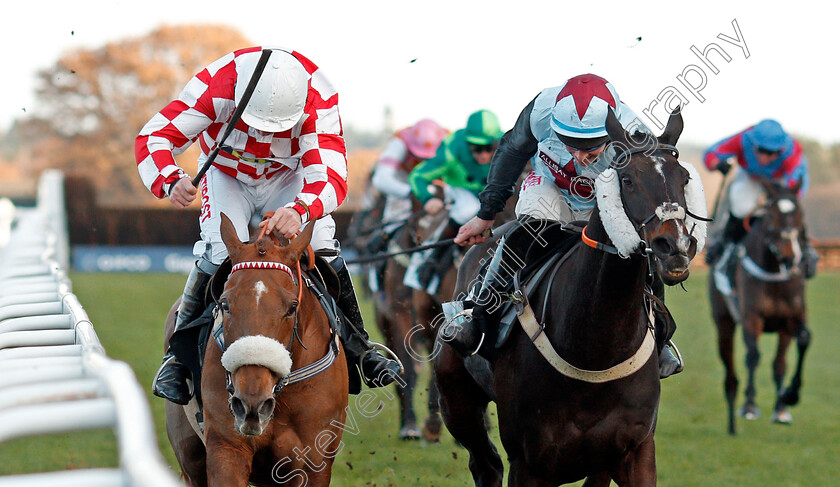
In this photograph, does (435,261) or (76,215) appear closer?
(435,261)

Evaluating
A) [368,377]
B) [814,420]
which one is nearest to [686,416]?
[814,420]

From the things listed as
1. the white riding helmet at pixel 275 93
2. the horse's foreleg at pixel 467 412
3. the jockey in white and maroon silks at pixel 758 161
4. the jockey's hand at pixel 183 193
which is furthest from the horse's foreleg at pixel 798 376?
the jockey's hand at pixel 183 193

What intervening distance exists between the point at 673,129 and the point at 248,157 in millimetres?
1601

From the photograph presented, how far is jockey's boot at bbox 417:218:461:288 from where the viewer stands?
6.91m

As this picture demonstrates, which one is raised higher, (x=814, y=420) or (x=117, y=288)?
(x=814, y=420)

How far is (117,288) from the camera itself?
16.6 metres

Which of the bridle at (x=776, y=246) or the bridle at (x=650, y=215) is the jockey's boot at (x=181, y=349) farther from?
the bridle at (x=776, y=246)

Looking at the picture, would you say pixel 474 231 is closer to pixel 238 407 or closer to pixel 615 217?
pixel 615 217

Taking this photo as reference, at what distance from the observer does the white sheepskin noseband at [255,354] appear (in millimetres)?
2826

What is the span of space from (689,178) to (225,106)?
1746 mm

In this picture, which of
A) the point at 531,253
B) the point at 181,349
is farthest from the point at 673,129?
the point at 181,349

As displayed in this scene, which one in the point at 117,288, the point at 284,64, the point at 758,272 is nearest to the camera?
the point at 284,64

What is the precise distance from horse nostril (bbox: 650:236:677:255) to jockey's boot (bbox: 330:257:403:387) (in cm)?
132

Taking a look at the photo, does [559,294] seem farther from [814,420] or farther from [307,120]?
[814,420]
